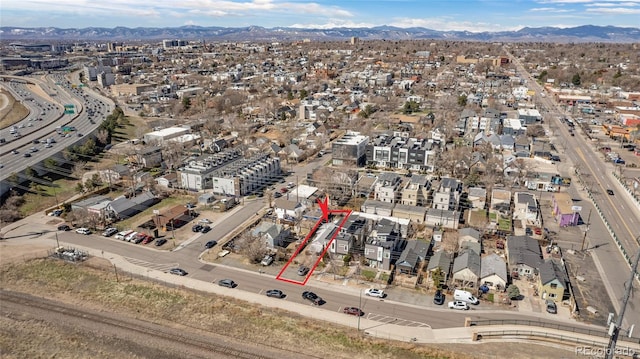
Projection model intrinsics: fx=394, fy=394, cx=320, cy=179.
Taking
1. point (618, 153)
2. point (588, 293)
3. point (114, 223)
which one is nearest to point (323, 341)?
point (588, 293)

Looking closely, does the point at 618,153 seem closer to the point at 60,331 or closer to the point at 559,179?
the point at 559,179

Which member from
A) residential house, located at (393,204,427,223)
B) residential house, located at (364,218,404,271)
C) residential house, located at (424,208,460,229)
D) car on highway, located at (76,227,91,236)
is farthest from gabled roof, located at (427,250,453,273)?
car on highway, located at (76,227,91,236)

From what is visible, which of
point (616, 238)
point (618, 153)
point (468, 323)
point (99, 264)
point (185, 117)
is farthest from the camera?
point (185, 117)

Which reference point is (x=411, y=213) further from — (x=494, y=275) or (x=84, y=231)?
(x=84, y=231)

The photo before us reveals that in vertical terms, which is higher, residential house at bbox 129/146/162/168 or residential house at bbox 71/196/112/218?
residential house at bbox 129/146/162/168

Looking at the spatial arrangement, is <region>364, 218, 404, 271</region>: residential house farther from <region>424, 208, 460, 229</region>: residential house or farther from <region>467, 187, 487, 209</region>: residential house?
<region>467, 187, 487, 209</region>: residential house

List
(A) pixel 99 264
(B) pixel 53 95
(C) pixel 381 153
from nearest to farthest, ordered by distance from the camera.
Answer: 1. (A) pixel 99 264
2. (C) pixel 381 153
3. (B) pixel 53 95

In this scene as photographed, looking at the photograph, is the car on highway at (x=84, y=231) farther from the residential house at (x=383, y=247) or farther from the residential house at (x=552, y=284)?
the residential house at (x=552, y=284)

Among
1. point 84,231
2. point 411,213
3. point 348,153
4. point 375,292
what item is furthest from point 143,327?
point 348,153
